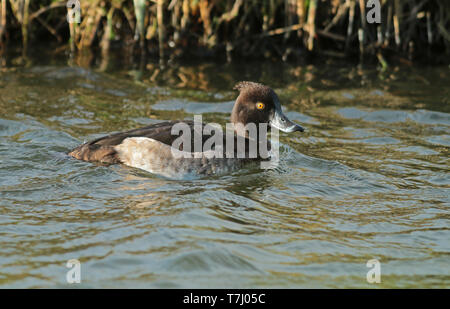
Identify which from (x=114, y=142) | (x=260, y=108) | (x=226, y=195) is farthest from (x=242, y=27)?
(x=226, y=195)

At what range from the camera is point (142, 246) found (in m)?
4.35

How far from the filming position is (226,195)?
548 cm

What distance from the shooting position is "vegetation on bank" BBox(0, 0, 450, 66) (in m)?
9.57

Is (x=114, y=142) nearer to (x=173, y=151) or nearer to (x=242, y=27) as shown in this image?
(x=173, y=151)

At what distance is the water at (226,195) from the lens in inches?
162

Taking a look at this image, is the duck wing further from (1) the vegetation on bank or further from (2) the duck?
(1) the vegetation on bank

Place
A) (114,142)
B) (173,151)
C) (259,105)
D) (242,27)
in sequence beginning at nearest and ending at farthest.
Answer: (173,151) → (114,142) → (259,105) → (242,27)

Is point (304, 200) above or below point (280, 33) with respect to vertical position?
below

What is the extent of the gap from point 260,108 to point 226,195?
128 centimetres

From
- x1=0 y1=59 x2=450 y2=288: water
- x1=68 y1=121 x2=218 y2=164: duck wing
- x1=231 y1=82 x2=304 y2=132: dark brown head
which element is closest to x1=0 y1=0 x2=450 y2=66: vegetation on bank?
x1=0 y1=59 x2=450 y2=288: water

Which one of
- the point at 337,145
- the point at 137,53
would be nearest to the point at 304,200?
the point at 337,145

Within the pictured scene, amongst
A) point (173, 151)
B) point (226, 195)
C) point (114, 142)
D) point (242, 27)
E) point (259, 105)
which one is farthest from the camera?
point (242, 27)
